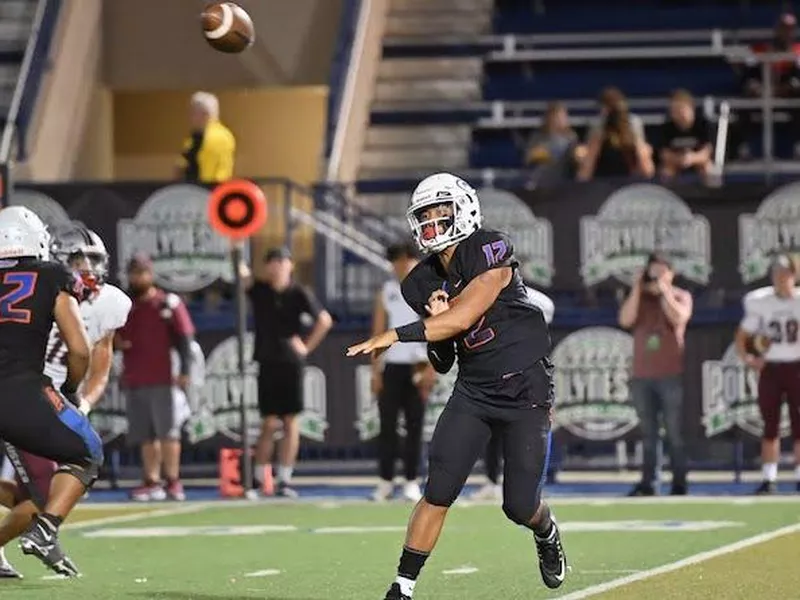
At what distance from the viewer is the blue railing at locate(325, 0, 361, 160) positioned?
79.8 feet

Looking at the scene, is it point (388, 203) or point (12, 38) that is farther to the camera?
point (12, 38)

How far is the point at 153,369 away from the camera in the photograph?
19.1m

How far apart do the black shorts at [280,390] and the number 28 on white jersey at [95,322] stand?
610 centimetres

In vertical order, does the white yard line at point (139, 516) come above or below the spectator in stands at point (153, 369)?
below

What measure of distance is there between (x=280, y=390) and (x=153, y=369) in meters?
1.05

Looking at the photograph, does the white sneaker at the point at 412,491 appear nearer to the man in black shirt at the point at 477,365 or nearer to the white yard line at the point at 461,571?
the white yard line at the point at 461,571

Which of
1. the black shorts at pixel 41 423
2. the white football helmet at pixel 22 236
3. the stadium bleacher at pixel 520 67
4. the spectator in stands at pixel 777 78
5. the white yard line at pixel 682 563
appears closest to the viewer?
the white yard line at pixel 682 563

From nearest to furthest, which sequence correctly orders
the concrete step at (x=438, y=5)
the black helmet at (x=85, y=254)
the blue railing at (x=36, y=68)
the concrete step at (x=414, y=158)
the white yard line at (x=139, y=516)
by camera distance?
the black helmet at (x=85, y=254)
the white yard line at (x=139, y=516)
the blue railing at (x=36, y=68)
the concrete step at (x=414, y=158)
the concrete step at (x=438, y=5)

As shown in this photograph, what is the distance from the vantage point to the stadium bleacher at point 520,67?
25.7 m

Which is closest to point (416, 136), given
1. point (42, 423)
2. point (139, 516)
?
point (139, 516)

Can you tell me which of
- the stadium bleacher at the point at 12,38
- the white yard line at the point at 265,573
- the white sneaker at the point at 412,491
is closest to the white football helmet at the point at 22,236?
the white yard line at the point at 265,573

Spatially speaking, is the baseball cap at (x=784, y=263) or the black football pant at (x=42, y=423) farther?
the baseball cap at (x=784, y=263)

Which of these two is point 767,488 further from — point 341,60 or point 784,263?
point 341,60

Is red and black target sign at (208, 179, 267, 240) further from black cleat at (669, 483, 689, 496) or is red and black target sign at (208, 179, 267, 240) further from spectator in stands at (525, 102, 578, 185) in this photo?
spectator in stands at (525, 102, 578, 185)
